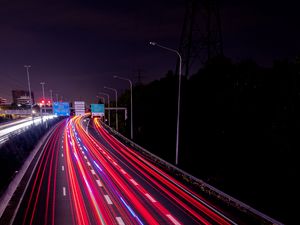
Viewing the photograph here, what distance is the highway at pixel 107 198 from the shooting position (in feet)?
44.5

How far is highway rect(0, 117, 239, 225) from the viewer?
1357 centimetres

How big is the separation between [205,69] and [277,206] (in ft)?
65.4

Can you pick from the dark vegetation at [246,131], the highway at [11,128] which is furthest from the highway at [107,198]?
the highway at [11,128]

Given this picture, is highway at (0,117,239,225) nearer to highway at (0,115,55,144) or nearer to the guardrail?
the guardrail

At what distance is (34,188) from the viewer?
19.1 metres

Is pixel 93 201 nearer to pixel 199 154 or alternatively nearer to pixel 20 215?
pixel 20 215

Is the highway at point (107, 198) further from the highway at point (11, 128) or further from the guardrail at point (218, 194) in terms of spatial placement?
the highway at point (11, 128)

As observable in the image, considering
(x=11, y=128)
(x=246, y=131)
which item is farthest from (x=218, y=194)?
(x=11, y=128)

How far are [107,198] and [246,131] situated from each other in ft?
44.4

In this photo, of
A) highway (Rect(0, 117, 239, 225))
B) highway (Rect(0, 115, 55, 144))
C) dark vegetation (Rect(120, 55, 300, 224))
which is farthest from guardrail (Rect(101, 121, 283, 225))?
highway (Rect(0, 115, 55, 144))

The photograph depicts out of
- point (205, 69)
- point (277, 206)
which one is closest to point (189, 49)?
point (205, 69)

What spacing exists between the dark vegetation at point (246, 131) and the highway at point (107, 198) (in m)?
4.39

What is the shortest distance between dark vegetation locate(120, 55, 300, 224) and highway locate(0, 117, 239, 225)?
439 cm

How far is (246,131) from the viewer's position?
21906 mm
